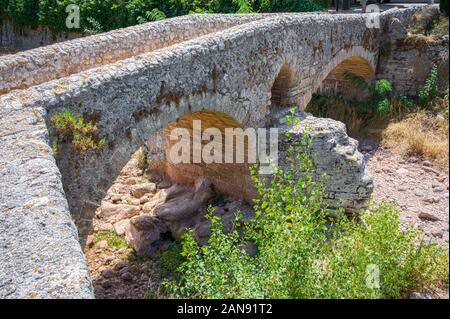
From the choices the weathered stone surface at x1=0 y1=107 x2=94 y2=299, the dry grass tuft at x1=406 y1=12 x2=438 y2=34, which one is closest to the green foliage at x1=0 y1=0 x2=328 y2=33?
the dry grass tuft at x1=406 y1=12 x2=438 y2=34

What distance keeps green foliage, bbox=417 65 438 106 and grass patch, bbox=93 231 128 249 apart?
9108 millimetres

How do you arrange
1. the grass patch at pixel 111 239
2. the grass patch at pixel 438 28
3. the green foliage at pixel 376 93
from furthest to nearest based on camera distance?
the grass patch at pixel 438 28 → the green foliage at pixel 376 93 → the grass patch at pixel 111 239

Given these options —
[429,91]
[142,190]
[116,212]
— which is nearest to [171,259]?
[116,212]

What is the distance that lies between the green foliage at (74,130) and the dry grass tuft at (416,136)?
6994 millimetres

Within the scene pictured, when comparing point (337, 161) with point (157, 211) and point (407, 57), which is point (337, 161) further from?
point (407, 57)

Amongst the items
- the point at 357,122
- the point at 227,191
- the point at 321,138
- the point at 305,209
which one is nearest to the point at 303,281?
the point at 305,209

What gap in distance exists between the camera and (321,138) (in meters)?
9.05

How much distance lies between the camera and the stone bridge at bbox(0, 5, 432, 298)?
3479 mm

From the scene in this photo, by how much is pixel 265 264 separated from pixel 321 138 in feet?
14.9

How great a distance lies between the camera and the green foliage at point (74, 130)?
5387 millimetres

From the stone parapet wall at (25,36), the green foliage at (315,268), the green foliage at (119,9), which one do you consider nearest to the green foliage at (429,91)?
the green foliage at (119,9)

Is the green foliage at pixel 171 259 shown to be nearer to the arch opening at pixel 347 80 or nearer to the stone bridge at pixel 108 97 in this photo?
the stone bridge at pixel 108 97

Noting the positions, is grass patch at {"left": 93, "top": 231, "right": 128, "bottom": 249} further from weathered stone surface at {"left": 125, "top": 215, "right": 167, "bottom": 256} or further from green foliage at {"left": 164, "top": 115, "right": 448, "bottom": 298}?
green foliage at {"left": 164, "top": 115, "right": 448, "bottom": 298}

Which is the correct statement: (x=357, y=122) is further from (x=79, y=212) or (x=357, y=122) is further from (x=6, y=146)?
(x=6, y=146)
